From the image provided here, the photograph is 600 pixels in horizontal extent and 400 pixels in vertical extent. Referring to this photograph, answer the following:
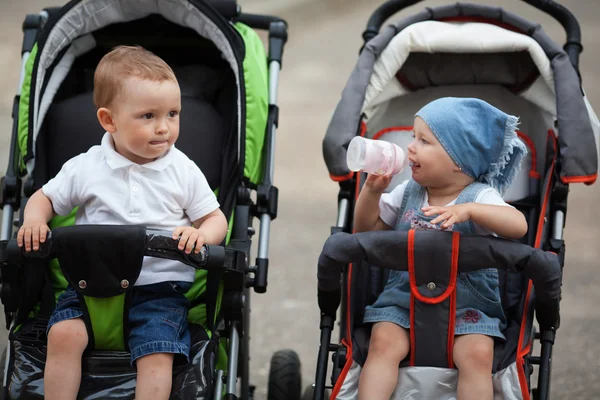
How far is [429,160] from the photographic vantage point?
1964 millimetres

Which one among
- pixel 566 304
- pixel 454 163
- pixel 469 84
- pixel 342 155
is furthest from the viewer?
pixel 566 304

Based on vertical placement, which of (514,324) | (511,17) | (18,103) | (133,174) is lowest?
(514,324)

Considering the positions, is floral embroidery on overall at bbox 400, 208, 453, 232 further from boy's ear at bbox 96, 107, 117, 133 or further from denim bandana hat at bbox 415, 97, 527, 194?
boy's ear at bbox 96, 107, 117, 133

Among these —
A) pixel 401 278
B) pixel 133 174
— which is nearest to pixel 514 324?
pixel 401 278

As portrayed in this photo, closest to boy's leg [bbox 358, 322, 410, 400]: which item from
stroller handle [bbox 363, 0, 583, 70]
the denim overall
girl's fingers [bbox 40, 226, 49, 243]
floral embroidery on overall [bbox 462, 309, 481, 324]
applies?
the denim overall

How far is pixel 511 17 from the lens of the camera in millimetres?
2371

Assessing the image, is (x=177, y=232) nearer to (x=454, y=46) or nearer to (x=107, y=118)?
(x=107, y=118)

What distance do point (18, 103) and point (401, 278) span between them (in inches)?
43.5

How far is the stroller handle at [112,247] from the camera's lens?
5.82 feet

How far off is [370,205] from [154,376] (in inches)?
25.2

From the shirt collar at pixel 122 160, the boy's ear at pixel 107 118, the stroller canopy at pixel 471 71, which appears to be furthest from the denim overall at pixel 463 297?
the boy's ear at pixel 107 118

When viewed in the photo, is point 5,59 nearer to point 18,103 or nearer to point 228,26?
point 18,103

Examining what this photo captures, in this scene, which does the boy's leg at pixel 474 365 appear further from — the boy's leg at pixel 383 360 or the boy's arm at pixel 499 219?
the boy's arm at pixel 499 219

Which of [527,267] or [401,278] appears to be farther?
[401,278]
